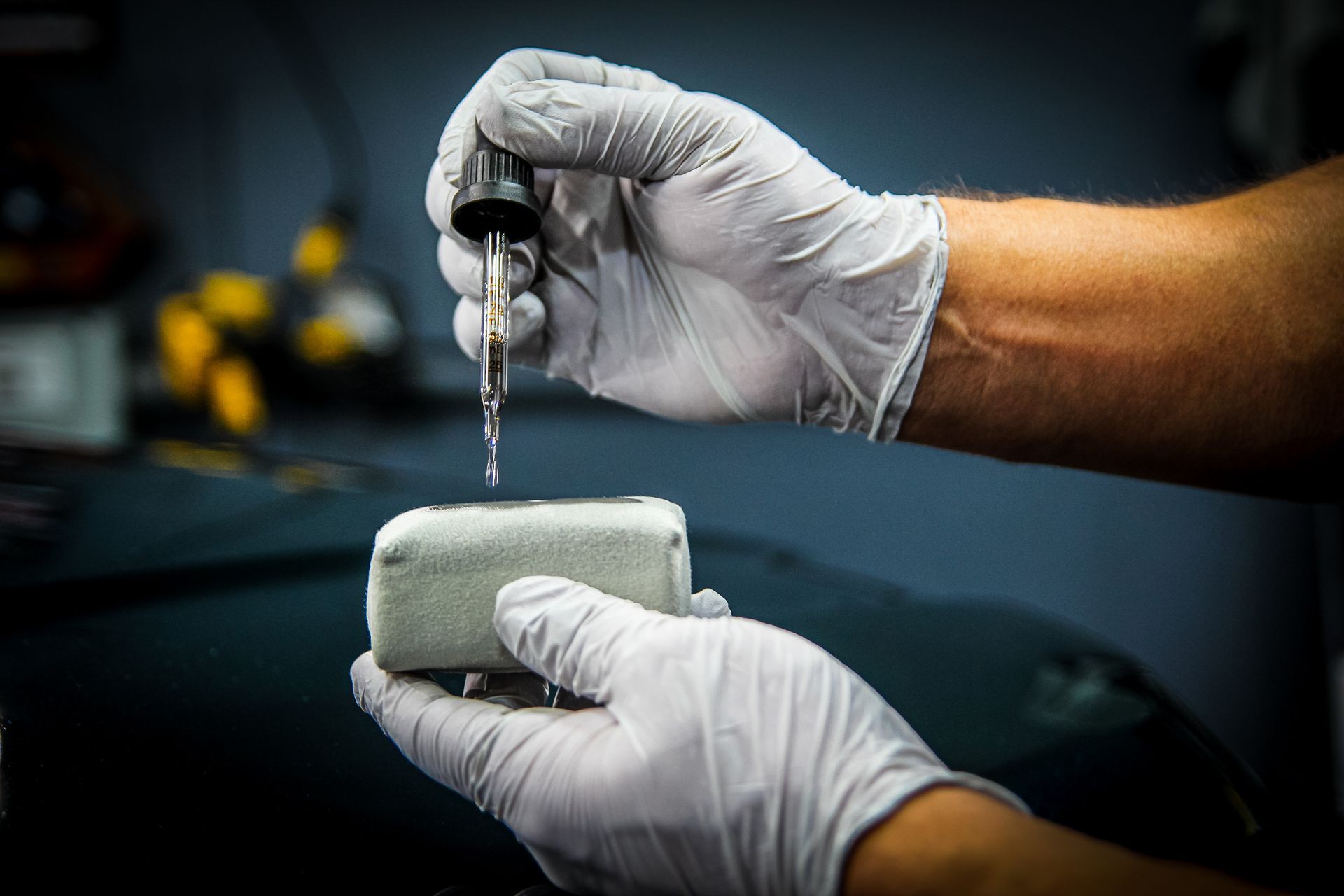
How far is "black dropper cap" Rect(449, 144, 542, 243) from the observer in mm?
621

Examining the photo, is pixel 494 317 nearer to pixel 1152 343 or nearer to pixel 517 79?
pixel 517 79

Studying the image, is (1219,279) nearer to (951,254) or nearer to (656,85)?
(951,254)

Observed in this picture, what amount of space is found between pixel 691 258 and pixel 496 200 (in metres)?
0.27

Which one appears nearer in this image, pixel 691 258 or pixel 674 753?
pixel 674 753

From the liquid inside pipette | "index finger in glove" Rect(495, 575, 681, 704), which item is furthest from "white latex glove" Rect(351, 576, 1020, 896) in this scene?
the liquid inside pipette

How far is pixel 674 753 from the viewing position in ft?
1.71

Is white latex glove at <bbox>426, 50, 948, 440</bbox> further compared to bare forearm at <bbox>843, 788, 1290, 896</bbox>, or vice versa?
white latex glove at <bbox>426, 50, 948, 440</bbox>

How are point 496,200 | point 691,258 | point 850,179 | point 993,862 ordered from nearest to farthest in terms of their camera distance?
point 993,862 → point 496,200 → point 691,258 → point 850,179

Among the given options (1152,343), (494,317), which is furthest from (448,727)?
(1152,343)

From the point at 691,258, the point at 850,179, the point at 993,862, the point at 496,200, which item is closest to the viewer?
the point at 993,862

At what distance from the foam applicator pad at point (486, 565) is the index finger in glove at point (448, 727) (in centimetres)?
2

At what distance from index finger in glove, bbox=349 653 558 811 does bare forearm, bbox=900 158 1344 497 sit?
0.54 meters

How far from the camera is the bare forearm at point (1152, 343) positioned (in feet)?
2.78

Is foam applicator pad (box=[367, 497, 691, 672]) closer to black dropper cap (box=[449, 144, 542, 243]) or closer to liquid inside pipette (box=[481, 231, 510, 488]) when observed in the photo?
liquid inside pipette (box=[481, 231, 510, 488])
